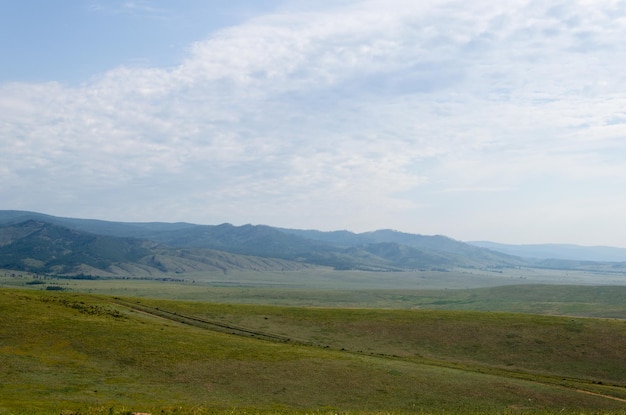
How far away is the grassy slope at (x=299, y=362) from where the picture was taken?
52.0 metres

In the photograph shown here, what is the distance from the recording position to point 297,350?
246 ft

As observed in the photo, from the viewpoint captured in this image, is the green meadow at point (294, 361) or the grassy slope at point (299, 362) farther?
the grassy slope at point (299, 362)

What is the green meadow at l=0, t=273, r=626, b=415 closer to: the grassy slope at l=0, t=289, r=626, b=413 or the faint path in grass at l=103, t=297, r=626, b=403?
the grassy slope at l=0, t=289, r=626, b=413

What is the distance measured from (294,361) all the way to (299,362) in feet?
2.44

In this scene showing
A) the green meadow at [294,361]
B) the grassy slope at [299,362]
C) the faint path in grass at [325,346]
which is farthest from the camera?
the faint path in grass at [325,346]

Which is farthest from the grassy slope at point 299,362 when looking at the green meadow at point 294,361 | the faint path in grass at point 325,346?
the faint path in grass at point 325,346

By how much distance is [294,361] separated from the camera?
6756cm

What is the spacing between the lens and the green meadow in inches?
2030

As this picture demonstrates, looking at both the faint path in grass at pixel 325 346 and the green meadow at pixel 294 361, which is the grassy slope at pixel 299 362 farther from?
the faint path in grass at pixel 325 346

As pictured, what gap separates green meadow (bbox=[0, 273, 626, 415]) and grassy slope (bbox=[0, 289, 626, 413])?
0.21 m

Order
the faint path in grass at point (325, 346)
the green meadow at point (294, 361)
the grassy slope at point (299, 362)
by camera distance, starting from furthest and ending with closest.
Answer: the faint path in grass at point (325, 346) → the grassy slope at point (299, 362) → the green meadow at point (294, 361)

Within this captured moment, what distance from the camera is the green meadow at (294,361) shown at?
169 ft

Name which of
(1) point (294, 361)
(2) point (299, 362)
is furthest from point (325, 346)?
(2) point (299, 362)

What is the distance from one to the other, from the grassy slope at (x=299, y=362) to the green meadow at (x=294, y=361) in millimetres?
207
